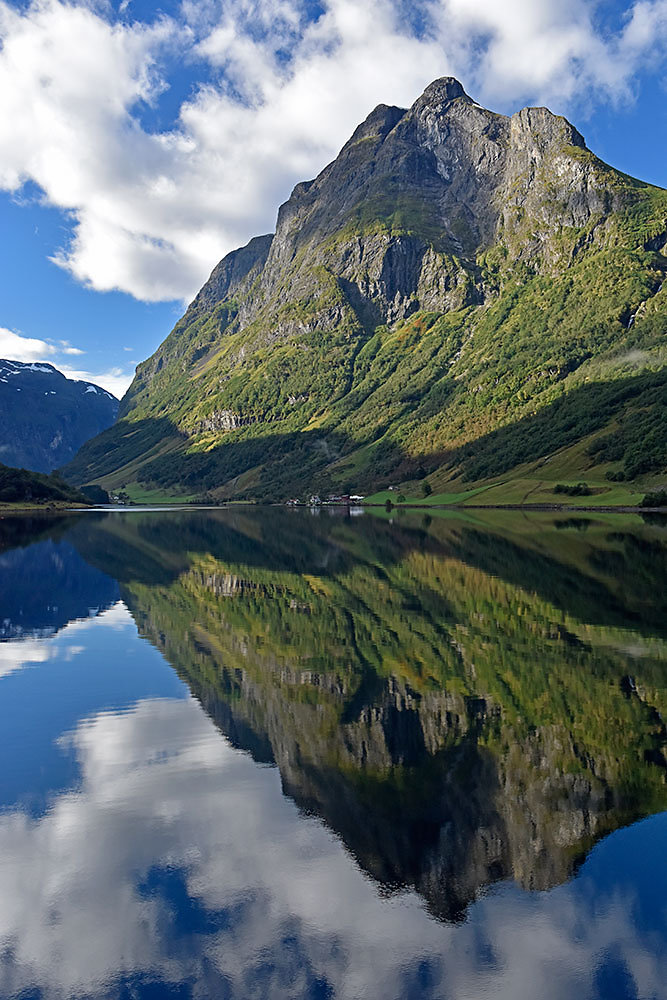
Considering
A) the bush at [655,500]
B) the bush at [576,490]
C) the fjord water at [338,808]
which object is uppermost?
the bush at [576,490]

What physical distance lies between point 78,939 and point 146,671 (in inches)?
719

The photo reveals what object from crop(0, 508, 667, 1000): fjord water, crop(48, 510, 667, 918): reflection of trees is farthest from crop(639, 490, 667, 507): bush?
crop(0, 508, 667, 1000): fjord water

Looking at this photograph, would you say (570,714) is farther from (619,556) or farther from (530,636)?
(619,556)

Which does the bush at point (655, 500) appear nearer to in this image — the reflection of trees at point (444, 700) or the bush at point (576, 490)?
the bush at point (576, 490)

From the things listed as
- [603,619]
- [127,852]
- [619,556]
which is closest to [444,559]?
[619,556]

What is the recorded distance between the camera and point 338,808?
51.7 ft

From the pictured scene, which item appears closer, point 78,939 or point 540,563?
point 78,939

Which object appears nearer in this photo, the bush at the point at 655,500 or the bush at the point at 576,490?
the bush at the point at 655,500

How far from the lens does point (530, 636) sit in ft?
105

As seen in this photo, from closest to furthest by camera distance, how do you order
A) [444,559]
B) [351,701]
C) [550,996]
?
[550,996], [351,701], [444,559]

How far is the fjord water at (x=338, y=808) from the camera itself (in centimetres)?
1064

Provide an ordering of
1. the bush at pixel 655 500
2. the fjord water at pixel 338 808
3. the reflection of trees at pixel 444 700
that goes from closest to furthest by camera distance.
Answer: the fjord water at pixel 338 808
the reflection of trees at pixel 444 700
the bush at pixel 655 500

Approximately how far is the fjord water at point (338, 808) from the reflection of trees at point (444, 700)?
0.11 metres

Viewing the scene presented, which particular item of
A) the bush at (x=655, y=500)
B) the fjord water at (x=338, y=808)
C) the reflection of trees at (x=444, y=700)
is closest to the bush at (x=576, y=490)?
the bush at (x=655, y=500)
